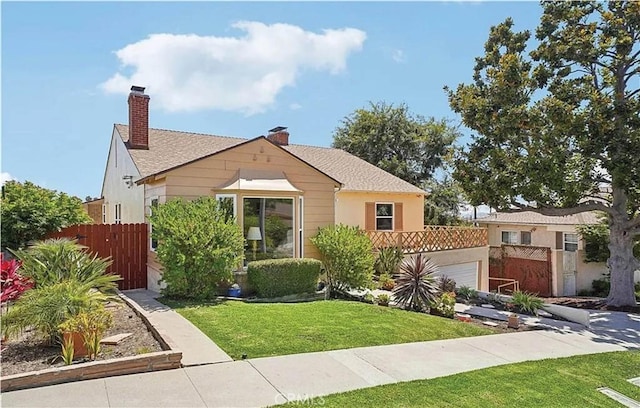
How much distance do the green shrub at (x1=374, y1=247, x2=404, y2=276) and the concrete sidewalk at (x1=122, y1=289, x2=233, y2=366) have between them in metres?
8.51

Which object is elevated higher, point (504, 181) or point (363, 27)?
point (363, 27)

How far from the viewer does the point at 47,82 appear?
1102 centimetres

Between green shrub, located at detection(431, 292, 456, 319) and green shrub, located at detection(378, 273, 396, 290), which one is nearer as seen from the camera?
green shrub, located at detection(431, 292, 456, 319)

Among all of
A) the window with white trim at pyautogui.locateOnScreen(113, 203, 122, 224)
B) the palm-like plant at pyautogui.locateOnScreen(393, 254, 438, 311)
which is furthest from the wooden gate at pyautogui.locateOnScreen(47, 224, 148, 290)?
the palm-like plant at pyautogui.locateOnScreen(393, 254, 438, 311)

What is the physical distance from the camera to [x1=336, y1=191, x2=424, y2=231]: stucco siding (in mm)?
19203

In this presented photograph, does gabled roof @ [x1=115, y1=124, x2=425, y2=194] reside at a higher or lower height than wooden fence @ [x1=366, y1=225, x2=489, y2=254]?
higher

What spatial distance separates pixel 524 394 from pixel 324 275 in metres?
7.95

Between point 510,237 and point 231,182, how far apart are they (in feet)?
69.7

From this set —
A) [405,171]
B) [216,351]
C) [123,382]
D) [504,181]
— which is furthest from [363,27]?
[405,171]

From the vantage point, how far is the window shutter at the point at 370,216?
A: 1977cm

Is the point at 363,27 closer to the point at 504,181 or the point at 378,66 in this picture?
the point at 378,66

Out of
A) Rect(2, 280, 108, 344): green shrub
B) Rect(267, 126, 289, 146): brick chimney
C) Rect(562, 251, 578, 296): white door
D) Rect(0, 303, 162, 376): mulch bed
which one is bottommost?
Rect(562, 251, 578, 296): white door

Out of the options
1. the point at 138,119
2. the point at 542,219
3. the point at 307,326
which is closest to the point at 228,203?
the point at 307,326

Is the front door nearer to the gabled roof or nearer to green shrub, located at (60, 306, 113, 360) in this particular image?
the gabled roof
